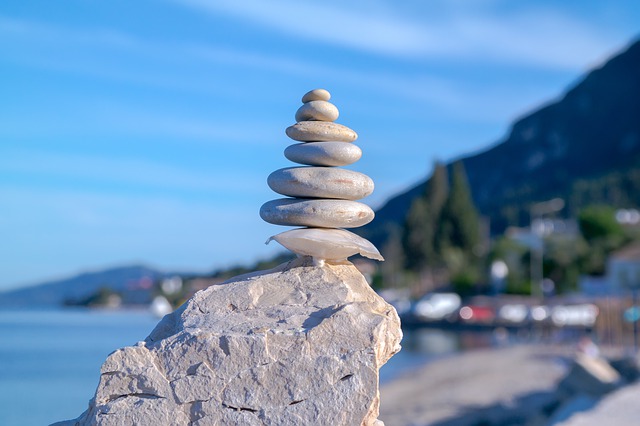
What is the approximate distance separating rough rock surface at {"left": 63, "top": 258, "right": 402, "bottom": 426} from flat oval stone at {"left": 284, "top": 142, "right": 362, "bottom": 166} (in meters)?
1.21

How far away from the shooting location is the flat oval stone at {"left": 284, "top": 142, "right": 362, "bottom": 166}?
6934mm

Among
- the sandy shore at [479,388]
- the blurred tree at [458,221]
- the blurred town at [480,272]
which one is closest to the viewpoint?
the sandy shore at [479,388]

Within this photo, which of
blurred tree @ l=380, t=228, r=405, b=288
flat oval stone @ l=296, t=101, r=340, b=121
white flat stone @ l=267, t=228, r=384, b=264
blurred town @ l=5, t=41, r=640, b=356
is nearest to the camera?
white flat stone @ l=267, t=228, r=384, b=264

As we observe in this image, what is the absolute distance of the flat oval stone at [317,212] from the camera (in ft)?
22.6

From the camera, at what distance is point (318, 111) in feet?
23.2

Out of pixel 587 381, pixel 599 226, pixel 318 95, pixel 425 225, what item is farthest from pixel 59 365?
pixel 599 226

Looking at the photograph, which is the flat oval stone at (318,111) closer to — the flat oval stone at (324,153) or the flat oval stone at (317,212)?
the flat oval stone at (324,153)

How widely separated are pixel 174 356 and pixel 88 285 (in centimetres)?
10633

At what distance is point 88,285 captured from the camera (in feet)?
357

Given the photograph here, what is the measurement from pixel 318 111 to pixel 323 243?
106 centimetres

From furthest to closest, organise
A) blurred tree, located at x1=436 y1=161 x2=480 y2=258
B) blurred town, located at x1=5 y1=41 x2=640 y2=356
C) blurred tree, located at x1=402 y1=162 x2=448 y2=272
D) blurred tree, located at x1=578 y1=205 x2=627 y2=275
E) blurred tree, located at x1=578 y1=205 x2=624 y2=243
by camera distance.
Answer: blurred tree, located at x1=402 y1=162 x2=448 y2=272 < blurred tree, located at x1=578 y1=205 x2=624 y2=243 < blurred tree, located at x1=436 y1=161 x2=480 y2=258 < blurred tree, located at x1=578 y1=205 x2=627 y2=275 < blurred town, located at x1=5 y1=41 x2=640 y2=356

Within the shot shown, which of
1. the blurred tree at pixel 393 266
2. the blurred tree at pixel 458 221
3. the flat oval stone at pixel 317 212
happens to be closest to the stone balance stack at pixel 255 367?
the flat oval stone at pixel 317 212

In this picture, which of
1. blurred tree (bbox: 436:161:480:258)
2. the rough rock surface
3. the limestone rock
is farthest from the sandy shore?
blurred tree (bbox: 436:161:480:258)

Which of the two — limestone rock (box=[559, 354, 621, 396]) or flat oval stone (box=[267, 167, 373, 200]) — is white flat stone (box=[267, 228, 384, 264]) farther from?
limestone rock (box=[559, 354, 621, 396])
